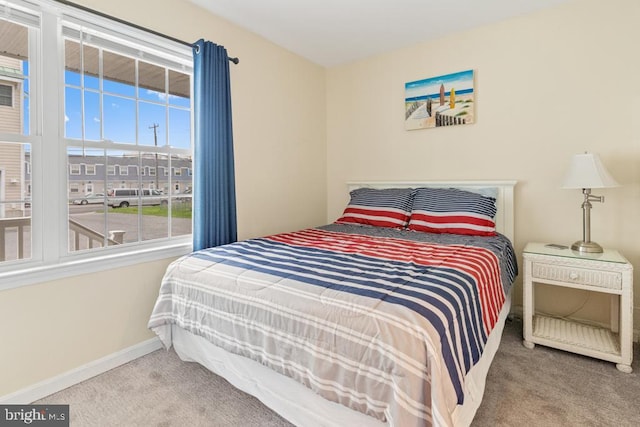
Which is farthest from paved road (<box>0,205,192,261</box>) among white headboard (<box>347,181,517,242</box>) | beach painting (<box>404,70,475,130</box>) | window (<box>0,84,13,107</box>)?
white headboard (<box>347,181,517,242</box>)

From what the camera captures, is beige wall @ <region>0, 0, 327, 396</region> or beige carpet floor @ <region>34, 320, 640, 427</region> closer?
beige carpet floor @ <region>34, 320, 640, 427</region>

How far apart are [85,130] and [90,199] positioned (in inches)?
16.6

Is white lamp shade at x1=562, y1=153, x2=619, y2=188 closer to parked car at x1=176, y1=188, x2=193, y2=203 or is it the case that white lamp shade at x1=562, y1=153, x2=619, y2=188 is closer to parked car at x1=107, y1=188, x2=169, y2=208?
parked car at x1=176, y1=188, x2=193, y2=203

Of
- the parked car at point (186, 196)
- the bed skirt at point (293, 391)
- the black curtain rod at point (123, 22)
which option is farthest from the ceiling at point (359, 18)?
the bed skirt at point (293, 391)

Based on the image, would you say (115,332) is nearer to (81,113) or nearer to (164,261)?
(164,261)

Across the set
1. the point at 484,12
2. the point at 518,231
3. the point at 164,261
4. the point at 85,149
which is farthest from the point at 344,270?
the point at 484,12

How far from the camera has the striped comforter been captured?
1.04 m

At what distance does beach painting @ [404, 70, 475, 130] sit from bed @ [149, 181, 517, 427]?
122cm

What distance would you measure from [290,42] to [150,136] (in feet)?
5.26

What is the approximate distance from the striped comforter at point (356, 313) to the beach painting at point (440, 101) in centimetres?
138

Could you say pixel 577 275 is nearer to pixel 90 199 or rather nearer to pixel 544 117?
pixel 544 117

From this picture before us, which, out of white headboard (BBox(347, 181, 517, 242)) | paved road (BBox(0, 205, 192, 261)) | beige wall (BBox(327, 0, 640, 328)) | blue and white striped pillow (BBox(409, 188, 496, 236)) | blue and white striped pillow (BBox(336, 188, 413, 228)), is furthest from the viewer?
blue and white striped pillow (BBox(336, 188, 413, 228))

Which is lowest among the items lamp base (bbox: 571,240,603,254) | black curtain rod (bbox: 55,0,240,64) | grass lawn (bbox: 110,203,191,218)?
lamp base (bbox: 571,240,603,254)

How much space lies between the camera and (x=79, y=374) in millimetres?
1882
